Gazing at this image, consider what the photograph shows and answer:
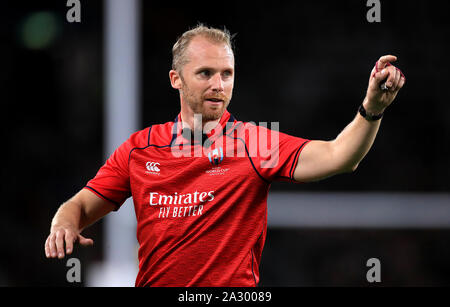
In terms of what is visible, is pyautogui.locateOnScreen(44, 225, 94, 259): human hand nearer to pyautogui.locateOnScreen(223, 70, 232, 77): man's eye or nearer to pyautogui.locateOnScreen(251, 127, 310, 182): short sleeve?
pyautogui.locateOnScreen(251, 127, 310, 182): short sleeve

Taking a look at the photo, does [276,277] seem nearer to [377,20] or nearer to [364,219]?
[364,219]

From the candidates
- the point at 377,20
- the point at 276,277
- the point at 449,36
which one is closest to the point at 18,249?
the point at 276,277

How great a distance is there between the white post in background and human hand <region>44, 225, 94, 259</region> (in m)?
2.73

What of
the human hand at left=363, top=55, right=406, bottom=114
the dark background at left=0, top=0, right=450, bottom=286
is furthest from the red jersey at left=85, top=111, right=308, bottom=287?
the dark background at left=0, top=0, right=450, bottom=286

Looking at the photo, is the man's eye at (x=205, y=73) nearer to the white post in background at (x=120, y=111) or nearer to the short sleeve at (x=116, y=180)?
the short sleeve at (x=116, y=180)

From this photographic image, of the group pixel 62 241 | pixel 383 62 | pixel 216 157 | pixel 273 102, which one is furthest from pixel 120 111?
pixel 383 62

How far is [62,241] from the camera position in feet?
7.14

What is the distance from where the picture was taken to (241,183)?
2266 mm

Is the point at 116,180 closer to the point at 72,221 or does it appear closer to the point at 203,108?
the point at 72,221

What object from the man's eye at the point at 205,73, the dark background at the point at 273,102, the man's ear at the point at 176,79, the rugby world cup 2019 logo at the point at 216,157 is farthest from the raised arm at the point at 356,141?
the dark background at the point at 273,102

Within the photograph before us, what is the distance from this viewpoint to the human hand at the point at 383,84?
185cm

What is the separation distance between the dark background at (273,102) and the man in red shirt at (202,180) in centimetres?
274

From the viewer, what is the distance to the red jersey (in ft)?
7.29

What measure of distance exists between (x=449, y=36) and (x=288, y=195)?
210cm
